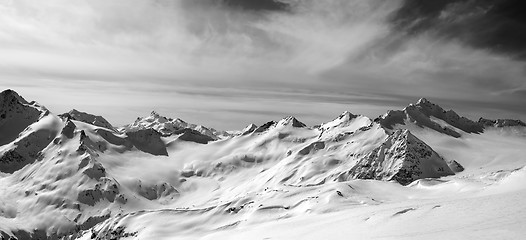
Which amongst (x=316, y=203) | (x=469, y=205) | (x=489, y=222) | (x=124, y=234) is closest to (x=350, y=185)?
(x=316, y=203)

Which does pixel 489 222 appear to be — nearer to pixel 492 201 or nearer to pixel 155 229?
pixel 492 201

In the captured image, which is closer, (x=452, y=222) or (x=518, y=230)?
(x=518, y=230)

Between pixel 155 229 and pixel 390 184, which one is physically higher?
pixel 390 184

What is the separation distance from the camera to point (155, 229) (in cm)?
12181

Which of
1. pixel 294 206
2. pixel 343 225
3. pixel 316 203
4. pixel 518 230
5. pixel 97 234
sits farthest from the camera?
pixel 97 234

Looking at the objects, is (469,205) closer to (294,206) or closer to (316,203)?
(316,203)

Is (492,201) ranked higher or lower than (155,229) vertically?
higher

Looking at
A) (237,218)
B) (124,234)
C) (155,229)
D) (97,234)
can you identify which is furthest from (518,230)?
(97,234)

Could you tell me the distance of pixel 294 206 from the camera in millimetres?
115500

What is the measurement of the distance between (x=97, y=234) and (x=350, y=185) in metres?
88.6

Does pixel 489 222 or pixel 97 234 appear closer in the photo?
pixel 489 222

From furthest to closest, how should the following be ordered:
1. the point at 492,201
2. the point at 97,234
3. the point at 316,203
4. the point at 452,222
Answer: the point at 97,234, the point at 316,203, the point at 492,201, the point at 452,222

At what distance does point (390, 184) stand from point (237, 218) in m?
57.6

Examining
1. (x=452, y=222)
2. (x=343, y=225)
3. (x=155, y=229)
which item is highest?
(x=452, y=222)
